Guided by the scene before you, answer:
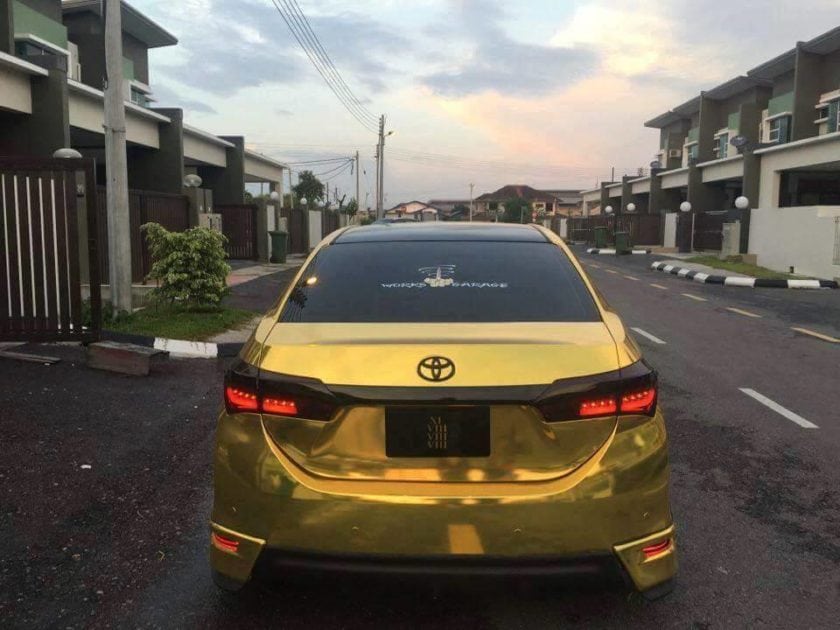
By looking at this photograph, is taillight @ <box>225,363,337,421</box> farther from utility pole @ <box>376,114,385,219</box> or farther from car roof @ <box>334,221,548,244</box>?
utility pole @ <box>376,114,385,219</box>

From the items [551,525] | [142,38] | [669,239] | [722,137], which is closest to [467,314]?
[551,525]

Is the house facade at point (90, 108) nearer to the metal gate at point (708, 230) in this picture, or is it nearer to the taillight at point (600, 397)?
the taillight at point (600, 397)

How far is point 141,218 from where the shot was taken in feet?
52.4

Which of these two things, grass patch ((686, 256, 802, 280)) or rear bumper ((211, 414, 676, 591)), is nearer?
rear bumper ((211, 414, 676, 591))

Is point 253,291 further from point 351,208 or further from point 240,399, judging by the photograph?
point 351,208

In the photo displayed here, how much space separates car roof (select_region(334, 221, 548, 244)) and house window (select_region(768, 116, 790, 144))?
39219 mm

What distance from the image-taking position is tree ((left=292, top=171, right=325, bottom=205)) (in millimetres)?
91562

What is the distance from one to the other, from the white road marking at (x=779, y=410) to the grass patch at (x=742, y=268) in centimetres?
1538

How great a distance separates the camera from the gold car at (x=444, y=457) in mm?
2445

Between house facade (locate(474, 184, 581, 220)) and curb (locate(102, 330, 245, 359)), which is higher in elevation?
house facade (locate(474, 184, 581, 220))

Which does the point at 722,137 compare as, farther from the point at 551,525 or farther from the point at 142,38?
the point at 551,525

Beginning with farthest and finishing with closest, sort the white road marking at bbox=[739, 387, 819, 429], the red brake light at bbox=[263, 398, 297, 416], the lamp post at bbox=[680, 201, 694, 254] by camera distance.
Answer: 1. the lamp post at bbox=[680, 201, 694, 254]
2. the white road marking at bbox=[739, 387, 819, 429]
3. the red brake light at bbox=[263, 398, 297, 416]

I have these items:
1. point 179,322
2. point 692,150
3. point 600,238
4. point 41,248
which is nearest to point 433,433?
point 41,248

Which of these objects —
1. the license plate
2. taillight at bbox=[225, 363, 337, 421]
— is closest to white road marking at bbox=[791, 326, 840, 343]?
the license plate
